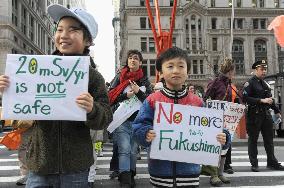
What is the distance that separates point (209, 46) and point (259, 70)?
55.3 metres

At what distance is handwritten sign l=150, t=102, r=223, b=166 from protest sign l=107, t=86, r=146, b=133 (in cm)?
272

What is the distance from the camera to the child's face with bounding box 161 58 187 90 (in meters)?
3.18

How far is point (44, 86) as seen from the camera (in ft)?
8.53

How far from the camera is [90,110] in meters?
2.46

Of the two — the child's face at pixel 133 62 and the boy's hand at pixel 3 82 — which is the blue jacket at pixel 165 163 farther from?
the child's face at pixel 133 62

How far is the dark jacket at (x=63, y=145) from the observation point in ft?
8.13

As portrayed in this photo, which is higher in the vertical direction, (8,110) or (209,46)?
(209,46)

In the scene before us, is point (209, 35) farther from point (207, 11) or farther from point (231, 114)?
point (231, 114)

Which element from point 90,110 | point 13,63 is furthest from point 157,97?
point 13,63

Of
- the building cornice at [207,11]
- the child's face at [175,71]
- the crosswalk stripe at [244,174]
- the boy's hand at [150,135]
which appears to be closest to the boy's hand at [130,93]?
the crosswalk stripe at [244,174]

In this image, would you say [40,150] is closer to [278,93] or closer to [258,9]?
[278,93]

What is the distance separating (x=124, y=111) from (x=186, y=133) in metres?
2.75

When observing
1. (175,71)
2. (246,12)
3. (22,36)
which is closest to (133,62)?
(175,71)

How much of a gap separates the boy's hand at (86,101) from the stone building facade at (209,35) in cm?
5722
